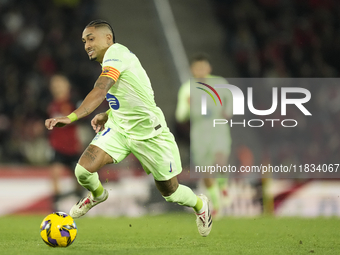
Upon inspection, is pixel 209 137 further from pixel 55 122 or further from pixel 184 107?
pixel 55 122

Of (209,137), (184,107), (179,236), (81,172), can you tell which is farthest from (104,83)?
(209,137)

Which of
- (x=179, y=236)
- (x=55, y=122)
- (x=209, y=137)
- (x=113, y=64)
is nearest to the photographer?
(x=55, y=122)

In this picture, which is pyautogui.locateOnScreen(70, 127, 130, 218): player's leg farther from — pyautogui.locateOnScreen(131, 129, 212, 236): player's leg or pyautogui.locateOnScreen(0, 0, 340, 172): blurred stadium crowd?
pyautogui.locateOnScreen(0, 0, 340, 172): blurred stadium crowd

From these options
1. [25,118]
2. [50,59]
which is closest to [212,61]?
[50,59]

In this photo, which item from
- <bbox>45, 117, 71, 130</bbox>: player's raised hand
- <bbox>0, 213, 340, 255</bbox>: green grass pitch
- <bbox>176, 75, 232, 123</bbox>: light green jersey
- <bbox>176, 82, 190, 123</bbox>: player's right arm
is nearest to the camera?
<bbox>45, 117, 71, 130</bbox>: player's raised hand

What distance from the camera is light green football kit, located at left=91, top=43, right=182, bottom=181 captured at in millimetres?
5695

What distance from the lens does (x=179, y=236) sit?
6375mm

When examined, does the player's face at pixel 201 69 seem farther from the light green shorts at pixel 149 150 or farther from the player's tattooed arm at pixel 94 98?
the player's tattooed arm at pixel 94 98

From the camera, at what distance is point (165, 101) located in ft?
41.3

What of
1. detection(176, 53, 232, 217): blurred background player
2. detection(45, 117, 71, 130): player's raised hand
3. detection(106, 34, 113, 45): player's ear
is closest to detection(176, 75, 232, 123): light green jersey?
detection(176, 53, 232, 217): blurred background player

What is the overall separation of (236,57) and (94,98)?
928 cm

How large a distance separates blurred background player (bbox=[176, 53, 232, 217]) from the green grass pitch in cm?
48

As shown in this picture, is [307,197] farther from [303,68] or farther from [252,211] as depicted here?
[303,68]

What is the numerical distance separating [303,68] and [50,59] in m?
5.71
